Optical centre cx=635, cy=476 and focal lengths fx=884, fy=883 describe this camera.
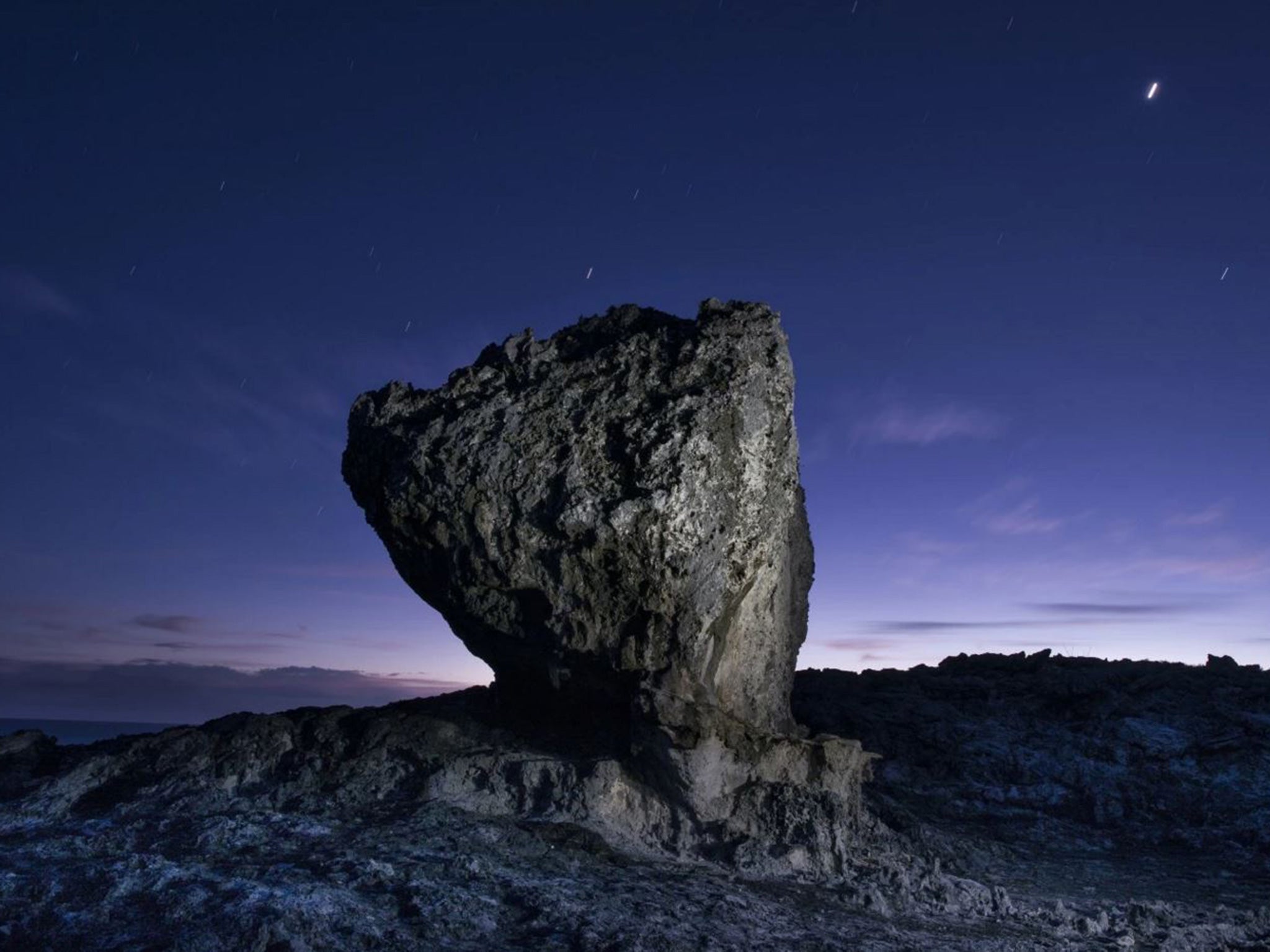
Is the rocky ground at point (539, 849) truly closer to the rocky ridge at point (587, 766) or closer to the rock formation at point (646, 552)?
the rocky ridge at point (587, 766)

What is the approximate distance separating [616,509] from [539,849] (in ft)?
11.4

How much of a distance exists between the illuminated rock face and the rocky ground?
1374 millimetres

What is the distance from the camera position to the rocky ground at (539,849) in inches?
275

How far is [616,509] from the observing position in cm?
949

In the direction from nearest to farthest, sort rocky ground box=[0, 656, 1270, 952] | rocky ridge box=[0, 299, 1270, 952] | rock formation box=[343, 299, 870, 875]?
rocky ground box=[0, 656, 1270, 952]
rocky ridge box=[0, 299, 1270, 952]
rock formation box=[343, 299, 870, 875]

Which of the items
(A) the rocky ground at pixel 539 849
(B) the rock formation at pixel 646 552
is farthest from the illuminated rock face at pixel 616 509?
(A) the rocky ground at pixel 539 849

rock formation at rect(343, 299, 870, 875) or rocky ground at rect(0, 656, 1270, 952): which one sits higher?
rock formation at rect(343, 299, 870, 875)

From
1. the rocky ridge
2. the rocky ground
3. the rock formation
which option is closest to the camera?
the rocky ground

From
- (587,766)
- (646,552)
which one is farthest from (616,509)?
(587,766)

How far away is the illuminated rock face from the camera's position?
9672 mm

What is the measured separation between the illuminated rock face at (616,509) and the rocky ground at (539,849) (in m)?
1.37

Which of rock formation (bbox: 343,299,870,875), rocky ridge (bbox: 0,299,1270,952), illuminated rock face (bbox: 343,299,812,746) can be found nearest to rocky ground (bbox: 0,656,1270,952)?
Answer: rocky ridge (bbox: 0,299,1270,952)

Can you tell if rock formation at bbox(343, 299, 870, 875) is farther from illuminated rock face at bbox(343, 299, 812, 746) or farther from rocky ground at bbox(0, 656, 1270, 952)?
rocky ground at bbox(0, 656, 1270, 952)

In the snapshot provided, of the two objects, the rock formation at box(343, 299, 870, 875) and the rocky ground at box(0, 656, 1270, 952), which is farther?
the rock formation at box(343, 299, 870, 875)
